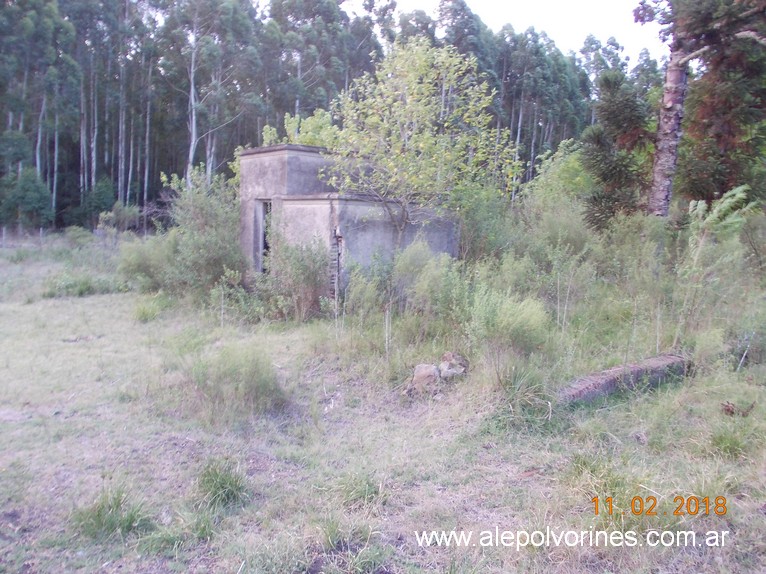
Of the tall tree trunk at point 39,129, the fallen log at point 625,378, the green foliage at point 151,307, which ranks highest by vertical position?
the tall tree trunk at point 39,129

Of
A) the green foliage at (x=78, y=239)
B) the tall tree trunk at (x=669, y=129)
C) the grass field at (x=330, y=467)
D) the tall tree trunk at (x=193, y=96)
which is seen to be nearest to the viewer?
the grass field at (x=330, y=467)

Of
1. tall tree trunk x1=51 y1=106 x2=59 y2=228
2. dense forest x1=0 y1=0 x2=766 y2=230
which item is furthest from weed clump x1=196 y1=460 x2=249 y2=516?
tall tree trunk x1=51 y1=106 x2=59 y2=228

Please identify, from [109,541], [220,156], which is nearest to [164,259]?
[109,541]

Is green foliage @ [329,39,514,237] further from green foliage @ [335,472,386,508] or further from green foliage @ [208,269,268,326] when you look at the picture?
green foliage @ [335,472,386,508]

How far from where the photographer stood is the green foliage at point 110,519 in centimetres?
367

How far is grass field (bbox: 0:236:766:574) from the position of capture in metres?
3.58

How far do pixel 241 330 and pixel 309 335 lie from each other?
4.89 ft

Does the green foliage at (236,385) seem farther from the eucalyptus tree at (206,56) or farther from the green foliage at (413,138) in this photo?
the eucalyptus tree at (206,56)

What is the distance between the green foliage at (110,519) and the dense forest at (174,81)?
22.9m

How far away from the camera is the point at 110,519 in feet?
12.3

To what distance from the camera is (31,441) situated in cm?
501

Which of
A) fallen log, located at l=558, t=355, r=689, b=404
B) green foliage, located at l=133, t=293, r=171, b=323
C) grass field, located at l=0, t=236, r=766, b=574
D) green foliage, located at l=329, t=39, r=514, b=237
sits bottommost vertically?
grass field, located at l=0, t=236, r=766, b=574

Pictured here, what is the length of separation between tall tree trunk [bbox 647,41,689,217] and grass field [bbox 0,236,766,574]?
4.82 metres

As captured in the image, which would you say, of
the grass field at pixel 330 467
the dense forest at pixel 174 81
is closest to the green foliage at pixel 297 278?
the grass field at pixel 330 467
